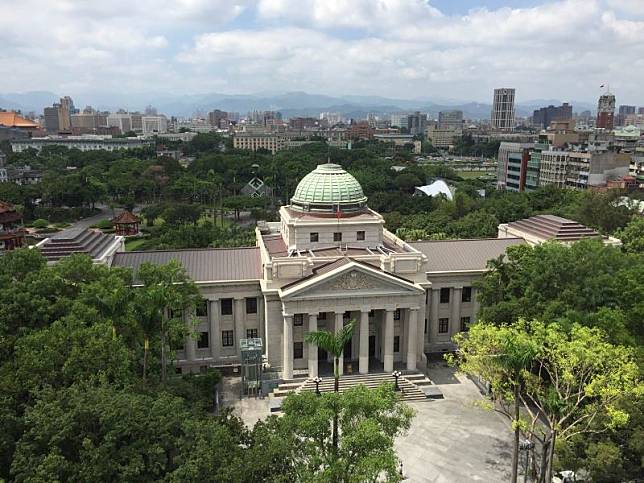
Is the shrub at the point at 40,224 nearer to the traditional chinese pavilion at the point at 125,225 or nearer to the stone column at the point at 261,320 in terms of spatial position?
the traditional chinese pavilion at the point at 125,225

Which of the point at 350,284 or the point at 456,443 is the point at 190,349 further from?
the point at 456,443

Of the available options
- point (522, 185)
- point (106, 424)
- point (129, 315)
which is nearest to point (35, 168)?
point (522, 185)

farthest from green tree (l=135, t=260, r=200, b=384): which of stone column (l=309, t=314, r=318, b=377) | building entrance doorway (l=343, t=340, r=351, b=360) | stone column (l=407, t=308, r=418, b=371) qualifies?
stone column (l=407, t=308, r=418, b=371)

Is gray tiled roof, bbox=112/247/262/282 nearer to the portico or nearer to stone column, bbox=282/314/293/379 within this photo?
stone column, bbox=282/314/293/379

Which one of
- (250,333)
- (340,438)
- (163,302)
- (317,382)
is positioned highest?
(163,302)

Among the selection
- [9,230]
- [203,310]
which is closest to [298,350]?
[203,310]

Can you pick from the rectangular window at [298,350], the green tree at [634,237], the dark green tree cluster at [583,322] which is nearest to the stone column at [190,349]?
the rectangular window at [298,350]

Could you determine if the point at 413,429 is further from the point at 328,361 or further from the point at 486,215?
the point at 486,215
